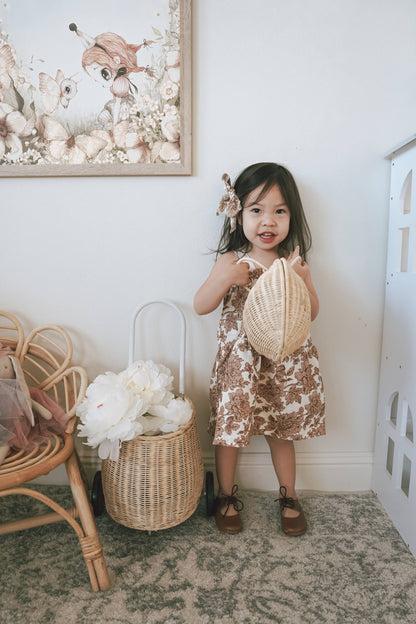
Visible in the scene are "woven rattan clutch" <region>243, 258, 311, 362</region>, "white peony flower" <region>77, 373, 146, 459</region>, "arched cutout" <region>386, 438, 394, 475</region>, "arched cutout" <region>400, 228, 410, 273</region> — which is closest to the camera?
"woven rattan clutch" <region>243, 258, 311, 362</region>

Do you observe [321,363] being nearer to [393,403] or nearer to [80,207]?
[393,403]

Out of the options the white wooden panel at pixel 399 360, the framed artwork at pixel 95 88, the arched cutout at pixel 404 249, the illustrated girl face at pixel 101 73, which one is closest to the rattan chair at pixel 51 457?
the framed artwork at pixel 95 88

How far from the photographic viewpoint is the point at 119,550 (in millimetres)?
1242

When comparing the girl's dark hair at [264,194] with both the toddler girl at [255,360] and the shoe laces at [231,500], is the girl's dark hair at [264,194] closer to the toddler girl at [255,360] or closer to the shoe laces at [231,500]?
the toddler girl at [255,360]

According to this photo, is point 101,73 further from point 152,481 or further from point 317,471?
point 317,471

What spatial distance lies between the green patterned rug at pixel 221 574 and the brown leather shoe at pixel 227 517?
1.0 inches

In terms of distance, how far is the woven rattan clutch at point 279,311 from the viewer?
1.01m

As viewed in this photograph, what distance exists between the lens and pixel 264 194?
4.13ft

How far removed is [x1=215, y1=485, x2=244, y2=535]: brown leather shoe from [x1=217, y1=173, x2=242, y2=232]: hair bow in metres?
0.87

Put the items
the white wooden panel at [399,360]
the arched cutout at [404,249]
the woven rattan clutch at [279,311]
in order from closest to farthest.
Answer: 1. the woven rattan clutch at [279,311]
2. the white wooden panel at [399,360]
3. the arched cutout at [404,249]

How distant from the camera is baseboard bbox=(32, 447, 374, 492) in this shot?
Result: 1544 millimetres

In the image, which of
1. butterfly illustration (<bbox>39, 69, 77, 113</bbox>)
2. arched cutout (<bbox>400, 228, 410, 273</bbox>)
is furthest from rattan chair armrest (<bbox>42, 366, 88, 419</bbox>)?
arched cutout (<bbox>400, 228, 410, 273</bbox>)

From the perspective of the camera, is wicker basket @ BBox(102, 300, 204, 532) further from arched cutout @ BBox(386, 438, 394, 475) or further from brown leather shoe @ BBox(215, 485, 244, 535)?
arched cutout @ BBox(386, 438, 394, 475)

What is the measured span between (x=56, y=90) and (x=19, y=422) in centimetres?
102
